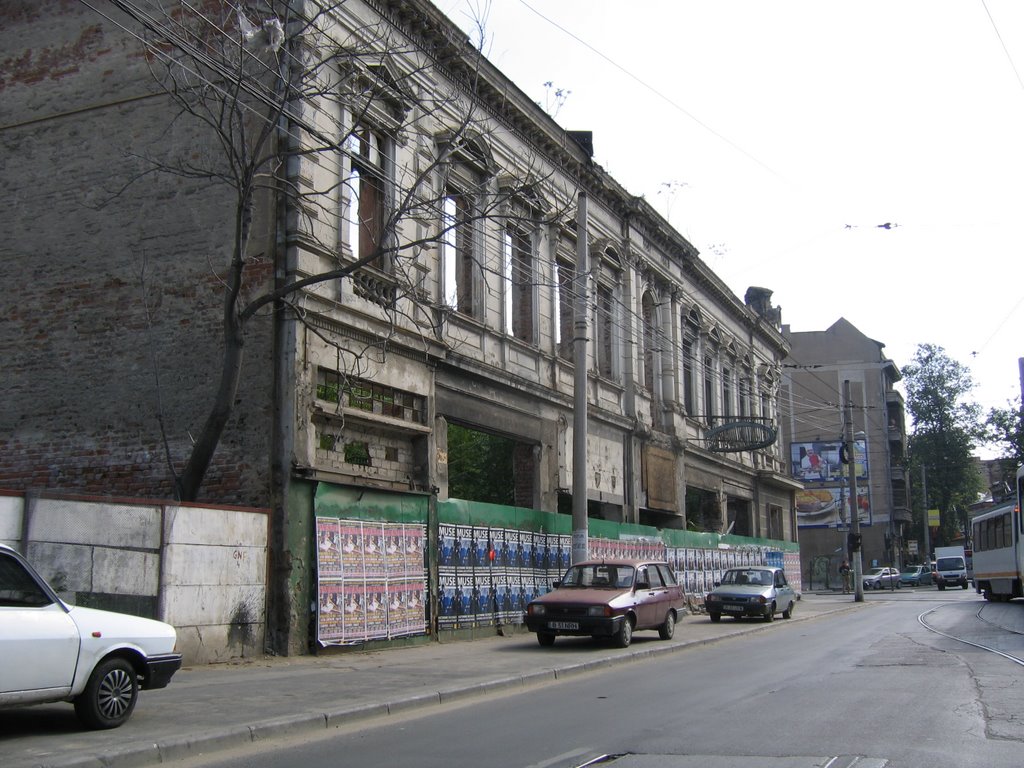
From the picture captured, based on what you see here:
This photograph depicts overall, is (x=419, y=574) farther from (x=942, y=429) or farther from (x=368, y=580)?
(x=942, y=429)

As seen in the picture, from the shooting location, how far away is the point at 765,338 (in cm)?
4353

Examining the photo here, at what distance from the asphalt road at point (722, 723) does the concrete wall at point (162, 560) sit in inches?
177

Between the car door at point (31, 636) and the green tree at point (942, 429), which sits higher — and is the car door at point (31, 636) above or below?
below

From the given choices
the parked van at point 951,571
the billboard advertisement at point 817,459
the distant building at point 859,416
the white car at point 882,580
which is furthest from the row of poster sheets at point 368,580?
the distant building at point 859,416

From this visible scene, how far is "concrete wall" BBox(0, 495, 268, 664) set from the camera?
12.0 metres

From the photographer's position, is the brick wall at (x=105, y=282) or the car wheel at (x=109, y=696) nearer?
the car wheel at (x=109, y=696)

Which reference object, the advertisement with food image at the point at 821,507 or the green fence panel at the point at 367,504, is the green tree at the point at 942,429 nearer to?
the advertisement with food image at the point at 821,507

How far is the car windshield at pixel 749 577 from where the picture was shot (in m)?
26.3

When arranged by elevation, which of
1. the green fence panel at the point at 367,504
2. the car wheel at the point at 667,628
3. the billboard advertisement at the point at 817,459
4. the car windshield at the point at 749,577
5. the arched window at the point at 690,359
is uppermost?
the arched window at the point at 690,359

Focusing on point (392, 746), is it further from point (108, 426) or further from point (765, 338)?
point (765, 338)

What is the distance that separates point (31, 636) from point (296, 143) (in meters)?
10.2

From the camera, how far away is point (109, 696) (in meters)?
8.21

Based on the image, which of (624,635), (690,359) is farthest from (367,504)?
(690,359)

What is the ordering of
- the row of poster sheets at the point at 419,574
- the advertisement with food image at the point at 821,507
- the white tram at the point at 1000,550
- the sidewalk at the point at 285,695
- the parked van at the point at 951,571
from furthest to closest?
the advertisement with food image at the point at 821,507 → the parked van at the point at 951,571 → the white tram at the point at 1000,550 → the row of poster sheets at the point at 419,574 → the sidewalk at the point at 285,695
